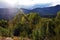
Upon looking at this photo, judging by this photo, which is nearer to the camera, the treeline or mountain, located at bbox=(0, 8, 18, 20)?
the treeline

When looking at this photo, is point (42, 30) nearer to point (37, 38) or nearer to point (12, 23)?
point (37, 38)

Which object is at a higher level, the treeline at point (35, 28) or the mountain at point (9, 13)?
the mountain at point (9, 13)

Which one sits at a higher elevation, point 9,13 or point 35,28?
point 9,13

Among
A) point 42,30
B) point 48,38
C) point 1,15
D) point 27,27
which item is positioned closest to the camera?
point 48,38

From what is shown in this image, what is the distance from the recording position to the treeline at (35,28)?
13406 millimetres

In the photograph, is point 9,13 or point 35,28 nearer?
point 35,28

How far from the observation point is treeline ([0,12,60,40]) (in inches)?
528

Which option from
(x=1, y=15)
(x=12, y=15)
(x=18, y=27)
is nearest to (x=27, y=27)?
(x=18, y=27)

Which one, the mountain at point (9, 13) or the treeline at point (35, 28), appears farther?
the mountain at point (9, 13)

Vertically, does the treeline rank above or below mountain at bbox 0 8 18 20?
below

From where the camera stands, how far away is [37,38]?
13516mm

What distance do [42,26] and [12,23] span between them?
15.8 feet

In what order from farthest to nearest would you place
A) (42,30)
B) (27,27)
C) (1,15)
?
(1,15) → (27,27) → (42,30)

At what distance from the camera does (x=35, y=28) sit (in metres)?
15.8
